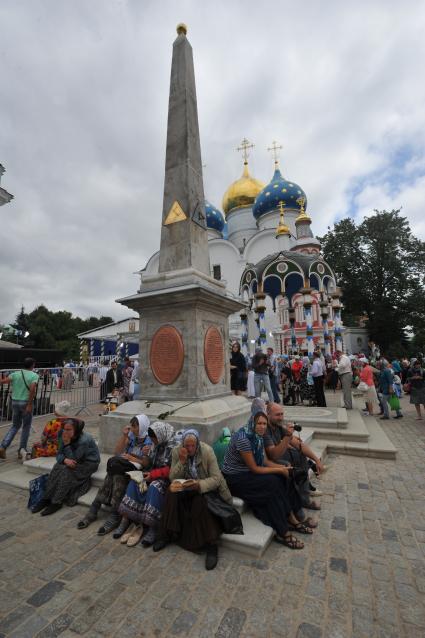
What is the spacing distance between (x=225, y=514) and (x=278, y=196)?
1336 inches

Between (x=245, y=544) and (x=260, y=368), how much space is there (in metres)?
5.48

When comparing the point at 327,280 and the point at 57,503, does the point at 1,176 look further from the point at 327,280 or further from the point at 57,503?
the point at 327,280

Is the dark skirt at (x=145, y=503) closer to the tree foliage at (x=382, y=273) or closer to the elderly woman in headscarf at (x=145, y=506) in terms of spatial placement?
the elderly woman in headscarf at (x=145, y=506)

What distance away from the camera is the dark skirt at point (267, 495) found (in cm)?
301

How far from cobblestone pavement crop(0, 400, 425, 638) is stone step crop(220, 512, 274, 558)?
0.22 feet

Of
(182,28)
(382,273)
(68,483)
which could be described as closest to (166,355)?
(68,483)

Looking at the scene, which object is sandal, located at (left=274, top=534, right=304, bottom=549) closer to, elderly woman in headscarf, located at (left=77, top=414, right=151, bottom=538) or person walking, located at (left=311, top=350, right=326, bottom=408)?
elderly woman in headscarf, located at (left=77, top=414, right=151, bottom=538)

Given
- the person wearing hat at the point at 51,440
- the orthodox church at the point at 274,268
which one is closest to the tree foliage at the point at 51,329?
the orthodox church at the point at 274,268

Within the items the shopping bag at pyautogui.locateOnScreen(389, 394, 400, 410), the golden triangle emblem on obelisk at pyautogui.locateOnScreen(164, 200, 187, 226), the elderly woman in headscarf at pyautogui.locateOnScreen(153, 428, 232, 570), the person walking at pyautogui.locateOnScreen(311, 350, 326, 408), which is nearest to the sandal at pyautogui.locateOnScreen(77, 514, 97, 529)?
the elderly woman in headscarf at pyautogui.locateOnScreen(153, 428, 232, 570)

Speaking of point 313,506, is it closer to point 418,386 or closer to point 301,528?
point 301,528

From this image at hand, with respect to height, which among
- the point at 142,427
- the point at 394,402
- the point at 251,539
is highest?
the point at 142,427

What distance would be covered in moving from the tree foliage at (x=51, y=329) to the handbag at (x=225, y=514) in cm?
4231

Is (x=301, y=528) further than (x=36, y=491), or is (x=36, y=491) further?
(x=36, y=491)

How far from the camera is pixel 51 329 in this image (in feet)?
156
